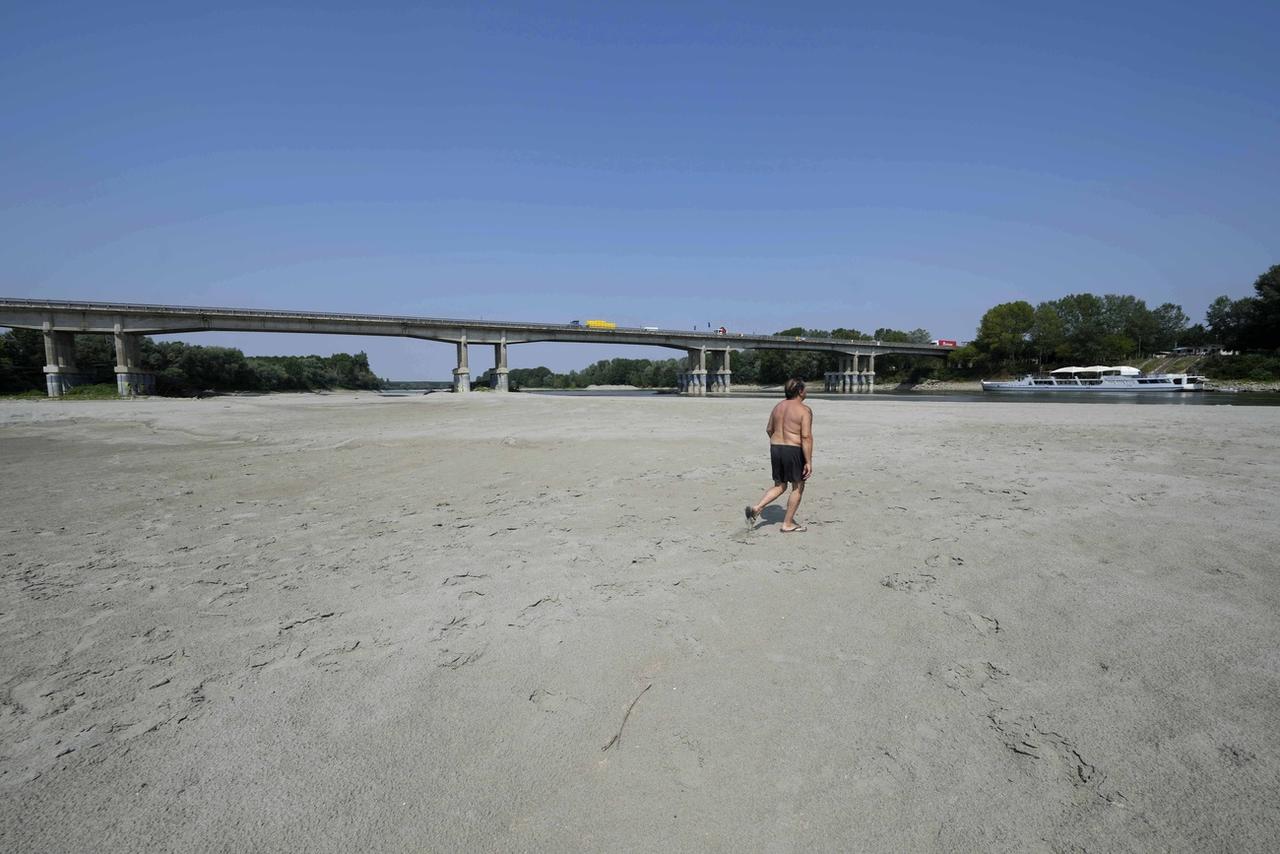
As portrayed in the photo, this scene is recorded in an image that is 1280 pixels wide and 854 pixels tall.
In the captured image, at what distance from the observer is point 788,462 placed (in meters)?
6.97

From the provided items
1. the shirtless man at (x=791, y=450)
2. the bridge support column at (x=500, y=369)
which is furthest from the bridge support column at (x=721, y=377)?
the shirtless man at (x=791, y=450)

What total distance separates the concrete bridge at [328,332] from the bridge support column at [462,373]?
0.12m

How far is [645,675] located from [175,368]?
8731cm

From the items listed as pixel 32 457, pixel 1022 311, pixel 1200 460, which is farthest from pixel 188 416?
pixel 1022 311

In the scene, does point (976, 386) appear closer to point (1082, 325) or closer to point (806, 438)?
point (1082, 325)

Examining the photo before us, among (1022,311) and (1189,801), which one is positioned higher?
(1022,311)

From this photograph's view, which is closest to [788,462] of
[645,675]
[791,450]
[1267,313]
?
[791,450]

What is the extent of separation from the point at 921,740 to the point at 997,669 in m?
1.08

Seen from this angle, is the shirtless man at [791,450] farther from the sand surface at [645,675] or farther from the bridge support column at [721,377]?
the bridge support column at [721,377]

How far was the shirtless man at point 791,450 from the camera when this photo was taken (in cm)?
680

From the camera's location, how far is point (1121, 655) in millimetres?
3746

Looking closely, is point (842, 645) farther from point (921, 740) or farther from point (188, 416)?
point (188, 416)

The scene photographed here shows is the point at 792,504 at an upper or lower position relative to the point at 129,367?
lower

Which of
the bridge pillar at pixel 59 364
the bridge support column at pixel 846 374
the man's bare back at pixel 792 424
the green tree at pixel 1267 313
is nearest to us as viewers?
the man's bare back at pixel 792 424
